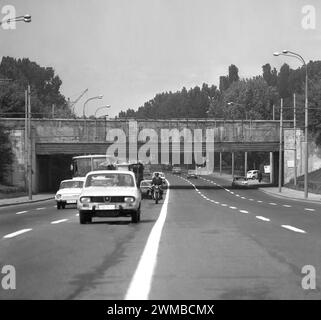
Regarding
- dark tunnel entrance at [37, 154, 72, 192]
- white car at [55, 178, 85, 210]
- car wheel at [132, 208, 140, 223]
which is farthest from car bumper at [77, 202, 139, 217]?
dark tunnel entrance at [37, 154, 72, 192]

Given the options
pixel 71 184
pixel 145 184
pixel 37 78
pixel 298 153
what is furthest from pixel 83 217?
pixel 37 78

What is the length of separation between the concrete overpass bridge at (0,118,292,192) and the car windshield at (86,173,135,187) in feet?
157

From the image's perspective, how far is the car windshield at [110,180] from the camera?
2273 centimetres

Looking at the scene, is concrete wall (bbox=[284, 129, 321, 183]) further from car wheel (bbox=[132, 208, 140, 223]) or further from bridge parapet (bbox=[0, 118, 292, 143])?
car wheel (bbox=[132, 208, 140, 223])

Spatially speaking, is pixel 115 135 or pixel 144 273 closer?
pixel 144 273

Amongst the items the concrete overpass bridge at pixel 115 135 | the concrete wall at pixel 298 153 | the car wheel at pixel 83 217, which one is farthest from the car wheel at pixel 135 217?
the concrete wall at pixel 298 153

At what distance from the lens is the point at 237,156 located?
124812 mm

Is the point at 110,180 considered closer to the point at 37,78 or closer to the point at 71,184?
the point at 71,184

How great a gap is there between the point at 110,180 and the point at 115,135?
51.0 metres

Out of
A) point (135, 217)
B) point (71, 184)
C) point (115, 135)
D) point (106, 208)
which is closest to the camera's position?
point (106, 208)

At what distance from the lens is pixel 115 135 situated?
73688 mm

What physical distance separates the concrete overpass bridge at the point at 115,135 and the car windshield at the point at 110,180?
4780 centimetres

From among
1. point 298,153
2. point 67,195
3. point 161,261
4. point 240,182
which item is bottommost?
point 240,182

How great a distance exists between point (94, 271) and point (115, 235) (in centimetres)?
663
